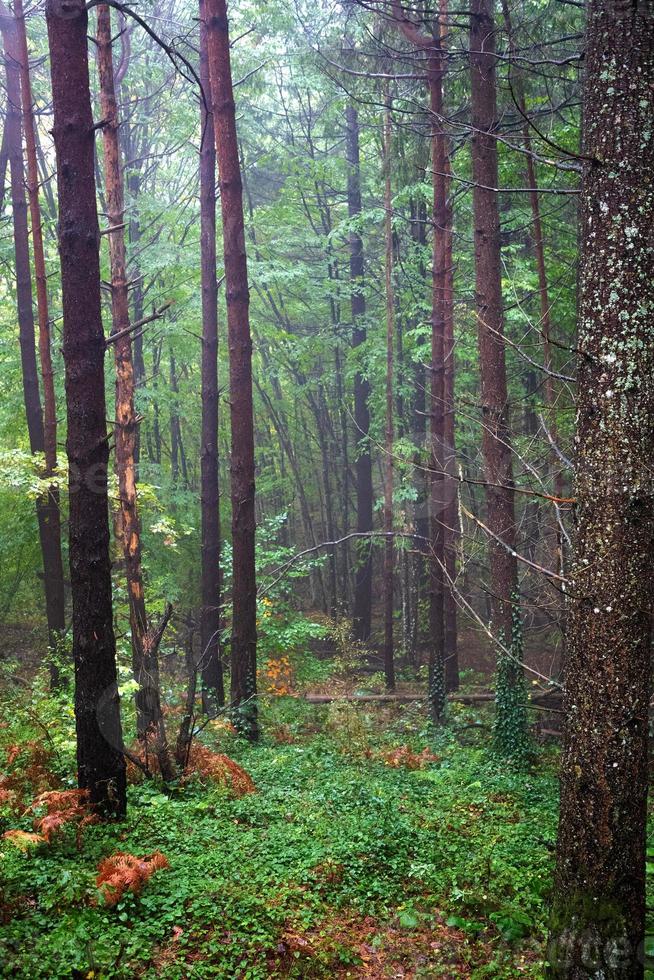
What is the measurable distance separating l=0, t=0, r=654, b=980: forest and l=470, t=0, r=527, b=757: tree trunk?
0.17 feet

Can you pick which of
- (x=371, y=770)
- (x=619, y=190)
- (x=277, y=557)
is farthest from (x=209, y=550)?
(x=619, y=190)

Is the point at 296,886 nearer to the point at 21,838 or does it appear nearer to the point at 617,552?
the point at 21,838

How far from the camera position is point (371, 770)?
30.0ft

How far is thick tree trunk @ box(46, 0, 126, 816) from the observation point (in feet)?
17.6

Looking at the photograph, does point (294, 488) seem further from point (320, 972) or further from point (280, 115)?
point (320, 972)

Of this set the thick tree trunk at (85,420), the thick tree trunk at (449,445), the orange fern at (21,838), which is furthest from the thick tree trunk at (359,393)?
the orange fern at (21,838)

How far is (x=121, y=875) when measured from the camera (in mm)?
4598

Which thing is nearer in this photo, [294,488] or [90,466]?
[90,466]

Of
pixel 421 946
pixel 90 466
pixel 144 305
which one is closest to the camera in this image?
pixel 421 946

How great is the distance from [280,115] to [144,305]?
8292mm

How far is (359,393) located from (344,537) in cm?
1291

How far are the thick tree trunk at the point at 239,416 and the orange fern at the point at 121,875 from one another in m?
5.75

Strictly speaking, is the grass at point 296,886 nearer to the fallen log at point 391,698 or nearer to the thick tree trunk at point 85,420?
the thick tree trunk at point 85,420

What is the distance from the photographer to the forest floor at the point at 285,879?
421 cm
